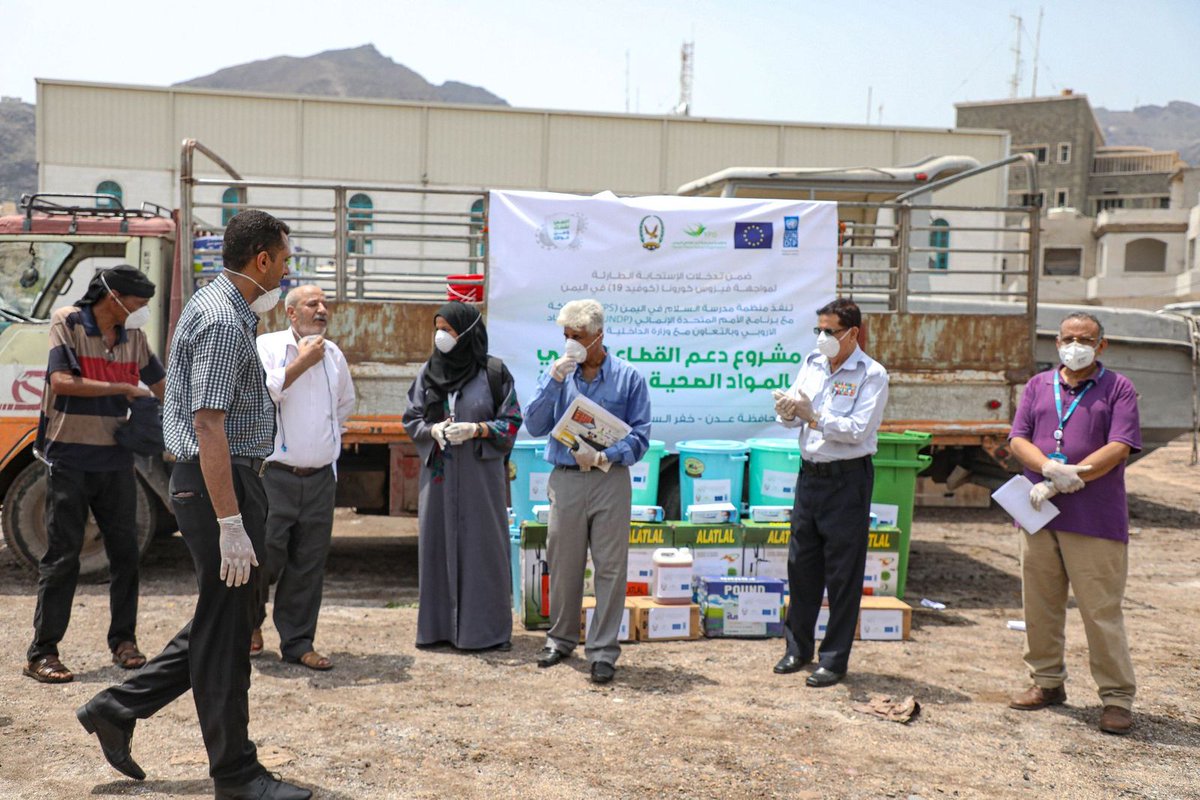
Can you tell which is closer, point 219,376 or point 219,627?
point 219,376

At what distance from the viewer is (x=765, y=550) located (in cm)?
615

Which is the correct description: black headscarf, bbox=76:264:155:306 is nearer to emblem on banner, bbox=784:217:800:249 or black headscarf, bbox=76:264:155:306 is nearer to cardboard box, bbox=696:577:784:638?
cardboard box, bbox=696:577:784:638

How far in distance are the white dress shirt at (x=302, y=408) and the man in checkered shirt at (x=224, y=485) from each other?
1.65 metres

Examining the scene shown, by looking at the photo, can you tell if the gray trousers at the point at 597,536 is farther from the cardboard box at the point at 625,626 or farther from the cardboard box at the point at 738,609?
the cardboard box at the point at 738,609

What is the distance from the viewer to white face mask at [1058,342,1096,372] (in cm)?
448

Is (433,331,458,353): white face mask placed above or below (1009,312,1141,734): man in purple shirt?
above

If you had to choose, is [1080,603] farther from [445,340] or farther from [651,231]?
[651,231]

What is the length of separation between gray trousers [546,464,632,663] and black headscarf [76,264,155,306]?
2.18m

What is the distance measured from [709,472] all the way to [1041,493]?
2.27 m

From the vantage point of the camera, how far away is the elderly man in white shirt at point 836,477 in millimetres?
5020

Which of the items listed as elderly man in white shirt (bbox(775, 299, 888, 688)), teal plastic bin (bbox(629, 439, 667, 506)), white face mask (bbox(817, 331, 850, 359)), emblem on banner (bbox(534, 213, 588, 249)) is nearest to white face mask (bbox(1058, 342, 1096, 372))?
elderly man in white shirt (bbox(775, 299, 888, 688))

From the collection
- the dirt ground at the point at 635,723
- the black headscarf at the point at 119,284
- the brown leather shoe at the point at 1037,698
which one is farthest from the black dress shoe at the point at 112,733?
the brown leather shoe at the point at 1037,698

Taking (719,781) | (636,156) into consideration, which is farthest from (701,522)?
(636,156)

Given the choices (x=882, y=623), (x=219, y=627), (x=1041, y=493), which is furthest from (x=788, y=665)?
(x=219, y=627)
